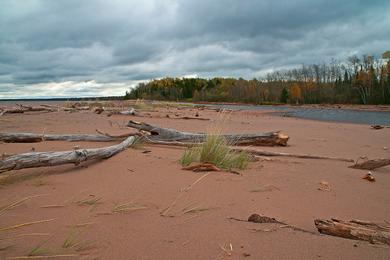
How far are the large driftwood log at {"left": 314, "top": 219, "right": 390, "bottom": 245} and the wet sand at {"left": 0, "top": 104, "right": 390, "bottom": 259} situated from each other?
6cm

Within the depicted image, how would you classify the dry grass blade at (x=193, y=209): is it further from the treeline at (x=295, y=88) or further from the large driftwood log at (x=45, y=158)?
the treeline at (x=295, y=88)

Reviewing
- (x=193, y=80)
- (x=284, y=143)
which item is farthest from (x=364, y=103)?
(x=284, y=143)

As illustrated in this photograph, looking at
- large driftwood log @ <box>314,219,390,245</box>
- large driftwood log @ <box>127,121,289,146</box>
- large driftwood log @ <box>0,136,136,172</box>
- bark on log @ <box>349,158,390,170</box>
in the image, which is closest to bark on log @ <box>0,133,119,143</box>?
large driftwood log @ <box>127,121,289,146</box>

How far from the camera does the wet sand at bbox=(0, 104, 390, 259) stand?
202cm

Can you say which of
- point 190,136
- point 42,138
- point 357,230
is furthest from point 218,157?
point 42,138

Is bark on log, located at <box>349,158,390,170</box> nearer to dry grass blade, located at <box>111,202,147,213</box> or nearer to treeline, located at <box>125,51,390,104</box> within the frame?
dry grass blade, located at <box>111,202,147,213</box>

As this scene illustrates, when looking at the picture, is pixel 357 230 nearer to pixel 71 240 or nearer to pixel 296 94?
pixel 71 240

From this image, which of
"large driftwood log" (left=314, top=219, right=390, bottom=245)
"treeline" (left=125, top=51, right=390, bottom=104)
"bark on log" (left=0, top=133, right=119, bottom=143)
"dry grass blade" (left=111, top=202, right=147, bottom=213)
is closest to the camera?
"large driftwood log" (left=314, top=219, right=390, bottom=245)

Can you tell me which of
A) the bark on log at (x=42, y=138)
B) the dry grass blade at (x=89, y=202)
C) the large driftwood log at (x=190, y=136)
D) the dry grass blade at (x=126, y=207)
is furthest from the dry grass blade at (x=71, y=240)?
the large driftwood log at (x=190, y=136)

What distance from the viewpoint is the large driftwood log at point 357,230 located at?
7.03 ft

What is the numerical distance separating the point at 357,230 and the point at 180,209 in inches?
50.3

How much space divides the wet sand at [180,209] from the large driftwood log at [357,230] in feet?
0.21

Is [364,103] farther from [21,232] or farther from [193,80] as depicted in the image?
[21,232]

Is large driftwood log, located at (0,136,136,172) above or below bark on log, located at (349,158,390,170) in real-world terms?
above
